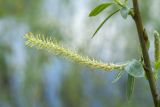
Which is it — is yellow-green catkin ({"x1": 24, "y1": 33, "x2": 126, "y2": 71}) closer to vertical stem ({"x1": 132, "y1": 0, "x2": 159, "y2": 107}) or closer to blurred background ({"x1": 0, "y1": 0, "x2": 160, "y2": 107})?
vertical stem ({"x1": 132, "y1": 0, "x2": 159, "y2": 107})

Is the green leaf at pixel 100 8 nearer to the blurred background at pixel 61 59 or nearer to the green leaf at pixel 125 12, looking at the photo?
the green leaf at pixel 125 12

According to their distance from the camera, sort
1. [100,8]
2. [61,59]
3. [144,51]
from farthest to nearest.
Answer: [61,59], [100,8], [144,51]

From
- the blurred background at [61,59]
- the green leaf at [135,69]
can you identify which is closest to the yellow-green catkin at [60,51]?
the green leaf at [135,69]

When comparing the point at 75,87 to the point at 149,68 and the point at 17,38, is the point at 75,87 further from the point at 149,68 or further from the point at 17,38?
the point at 149,68

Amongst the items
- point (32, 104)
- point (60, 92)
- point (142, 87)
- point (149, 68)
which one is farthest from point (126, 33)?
point (149, 68)

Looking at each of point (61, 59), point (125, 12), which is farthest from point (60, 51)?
point (61, 59)

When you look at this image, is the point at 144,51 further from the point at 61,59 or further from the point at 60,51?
the point at 61,59
